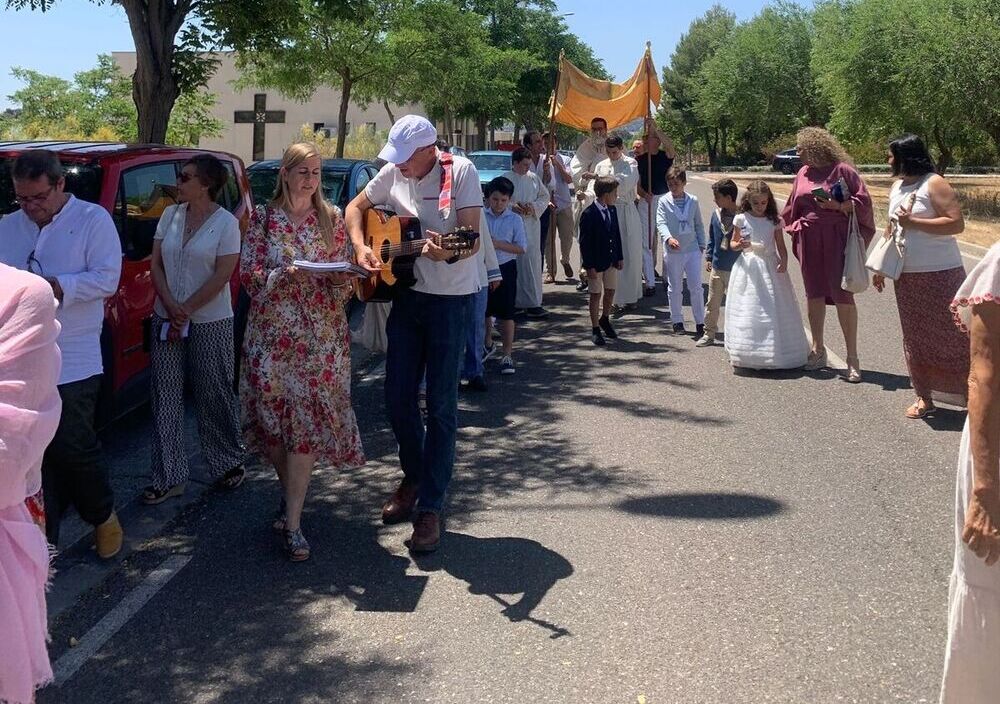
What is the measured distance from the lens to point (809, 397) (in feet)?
27.5

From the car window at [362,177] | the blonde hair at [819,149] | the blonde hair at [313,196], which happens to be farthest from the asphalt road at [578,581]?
the car window at [362,177]

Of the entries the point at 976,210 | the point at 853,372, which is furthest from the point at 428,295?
the point at 976,210

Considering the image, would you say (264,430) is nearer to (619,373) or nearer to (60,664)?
(60,664)

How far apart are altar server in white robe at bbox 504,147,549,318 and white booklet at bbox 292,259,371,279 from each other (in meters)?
6.33

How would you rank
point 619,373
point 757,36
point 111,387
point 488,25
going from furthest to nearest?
point 757,36
point 488,25
point 619,373
point 111,387

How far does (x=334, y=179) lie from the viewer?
488 inches

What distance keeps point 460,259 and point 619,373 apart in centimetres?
432

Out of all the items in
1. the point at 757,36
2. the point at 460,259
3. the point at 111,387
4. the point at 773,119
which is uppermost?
the point at 757,36

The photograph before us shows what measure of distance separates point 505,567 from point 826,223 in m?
5.00

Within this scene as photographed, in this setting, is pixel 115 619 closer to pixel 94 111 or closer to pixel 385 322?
pixel 385 322

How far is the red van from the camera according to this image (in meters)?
6.84

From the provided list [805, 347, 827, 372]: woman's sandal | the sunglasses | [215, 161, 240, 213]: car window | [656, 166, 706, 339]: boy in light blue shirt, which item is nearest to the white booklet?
the sunglasses

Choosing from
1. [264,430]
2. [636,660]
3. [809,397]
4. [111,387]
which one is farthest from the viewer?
[809,397]

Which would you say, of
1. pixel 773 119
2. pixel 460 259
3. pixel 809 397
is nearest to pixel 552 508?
pixel 460 259
